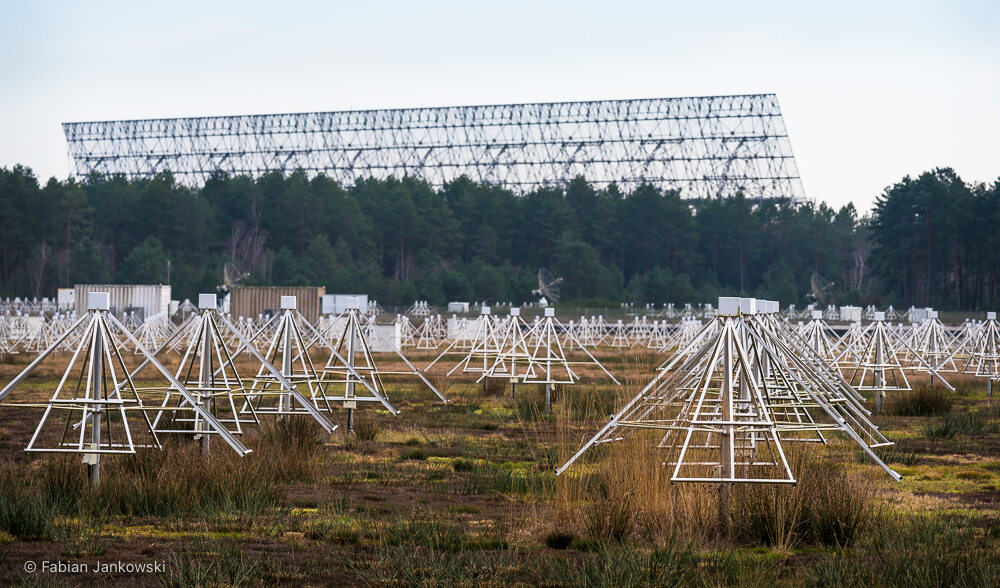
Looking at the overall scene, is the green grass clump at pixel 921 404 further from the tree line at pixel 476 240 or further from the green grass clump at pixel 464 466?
the tree line at pixel 476 240

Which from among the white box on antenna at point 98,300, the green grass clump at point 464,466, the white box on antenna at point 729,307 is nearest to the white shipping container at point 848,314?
the green grass clump at point 464,466

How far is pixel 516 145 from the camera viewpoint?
105m

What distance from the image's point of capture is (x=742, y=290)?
304ft

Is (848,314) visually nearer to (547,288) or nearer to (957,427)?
(547,288)

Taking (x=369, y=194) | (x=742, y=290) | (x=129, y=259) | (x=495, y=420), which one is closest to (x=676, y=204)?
(x=742, y=290)

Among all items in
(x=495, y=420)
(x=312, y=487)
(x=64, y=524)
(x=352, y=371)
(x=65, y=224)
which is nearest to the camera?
(x=64, y=524)

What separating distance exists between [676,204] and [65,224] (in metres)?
46.9

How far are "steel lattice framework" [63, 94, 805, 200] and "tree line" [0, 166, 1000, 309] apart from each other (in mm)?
3136

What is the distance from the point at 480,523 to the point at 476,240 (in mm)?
85031

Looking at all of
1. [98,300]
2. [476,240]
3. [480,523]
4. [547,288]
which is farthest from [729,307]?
[476,240]

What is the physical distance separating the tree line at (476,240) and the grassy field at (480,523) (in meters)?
65.4

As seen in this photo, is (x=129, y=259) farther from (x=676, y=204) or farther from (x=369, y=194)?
(x=676, y=204)

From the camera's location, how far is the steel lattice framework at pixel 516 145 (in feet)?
327

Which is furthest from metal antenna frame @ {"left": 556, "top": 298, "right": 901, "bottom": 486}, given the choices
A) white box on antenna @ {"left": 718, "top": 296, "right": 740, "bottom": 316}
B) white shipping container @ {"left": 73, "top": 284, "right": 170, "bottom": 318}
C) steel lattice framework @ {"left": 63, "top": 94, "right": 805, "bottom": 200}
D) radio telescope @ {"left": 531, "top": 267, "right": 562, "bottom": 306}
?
steel lattice framework @ {"left": 63, "top": 94, "right": 805, "bottom": 200}
